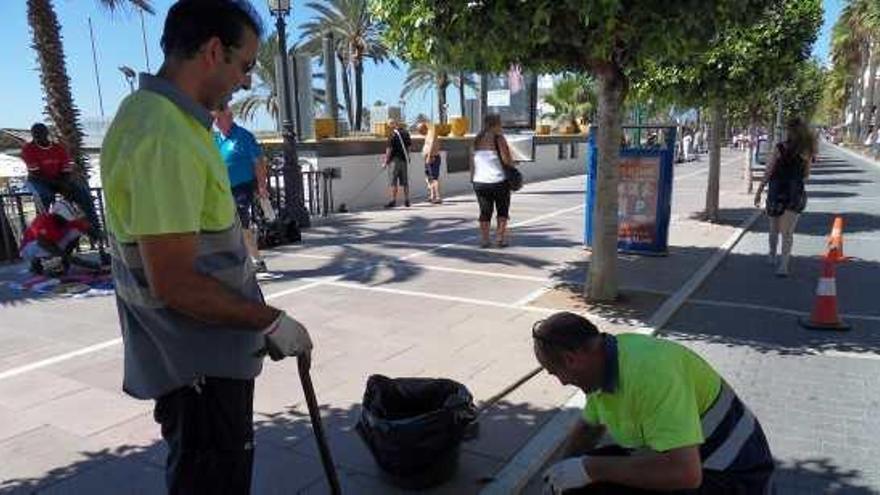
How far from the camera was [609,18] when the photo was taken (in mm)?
5289

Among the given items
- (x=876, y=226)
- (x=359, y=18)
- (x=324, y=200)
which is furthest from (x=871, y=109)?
(x=324, y=200)

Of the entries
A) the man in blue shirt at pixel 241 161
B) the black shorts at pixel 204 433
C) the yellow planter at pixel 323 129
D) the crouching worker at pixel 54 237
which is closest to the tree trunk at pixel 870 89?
the yellow planter at pixel 323 129

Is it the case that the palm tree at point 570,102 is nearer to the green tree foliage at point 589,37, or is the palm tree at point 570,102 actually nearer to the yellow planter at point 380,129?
the yellow planter at point 380,129

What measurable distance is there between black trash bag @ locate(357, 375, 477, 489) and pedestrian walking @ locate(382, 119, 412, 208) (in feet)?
37.0

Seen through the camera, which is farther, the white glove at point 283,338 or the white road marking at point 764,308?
the white road marking at point 764,308

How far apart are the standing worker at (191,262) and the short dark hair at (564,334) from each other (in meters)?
0.79

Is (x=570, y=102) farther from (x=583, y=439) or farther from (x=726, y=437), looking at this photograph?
(x=726, y=437)

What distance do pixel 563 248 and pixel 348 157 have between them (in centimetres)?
620

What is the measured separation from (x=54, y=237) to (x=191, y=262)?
22.5ft

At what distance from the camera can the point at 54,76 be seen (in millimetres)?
12328

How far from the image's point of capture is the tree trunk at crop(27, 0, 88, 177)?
Result: 471 inches

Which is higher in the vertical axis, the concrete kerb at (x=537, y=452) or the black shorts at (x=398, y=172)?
the black shorts at (x=398, y=172)

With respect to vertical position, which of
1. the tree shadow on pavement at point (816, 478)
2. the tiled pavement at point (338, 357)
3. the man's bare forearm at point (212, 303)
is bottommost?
the tree shadow on pavement at point (816, 478)

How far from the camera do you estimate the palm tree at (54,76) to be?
1196 centimetres
